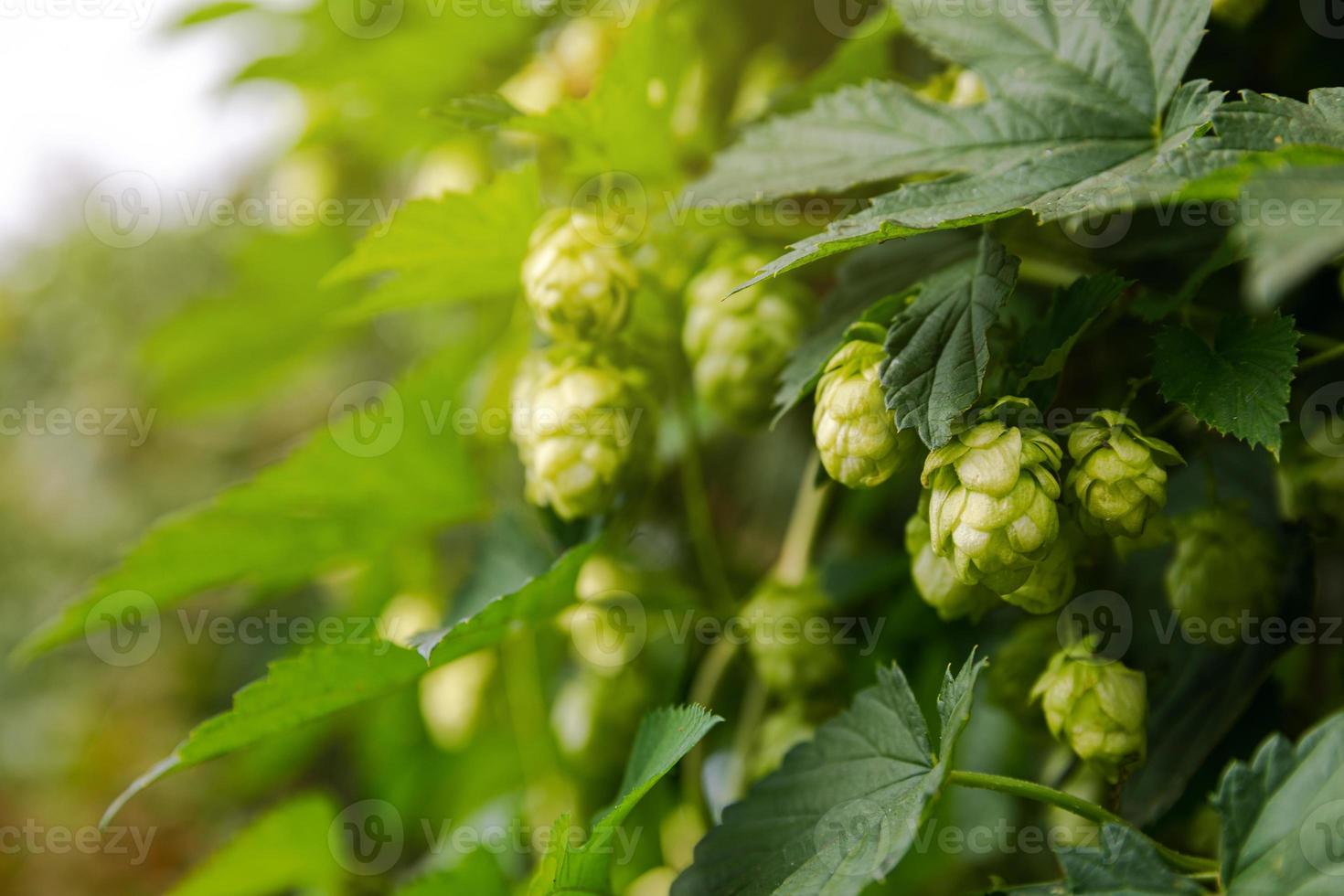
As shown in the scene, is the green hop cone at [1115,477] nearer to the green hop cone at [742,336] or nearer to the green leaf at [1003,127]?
the green leaf at [1003,127]

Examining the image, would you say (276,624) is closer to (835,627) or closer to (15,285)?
(835,627)

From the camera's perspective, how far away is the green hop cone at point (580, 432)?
663mm

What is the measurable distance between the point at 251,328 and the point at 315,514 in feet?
1.82

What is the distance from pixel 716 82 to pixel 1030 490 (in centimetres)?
69

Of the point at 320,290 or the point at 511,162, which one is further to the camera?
the point at 320,290

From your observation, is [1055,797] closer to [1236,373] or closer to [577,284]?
[1236,373]

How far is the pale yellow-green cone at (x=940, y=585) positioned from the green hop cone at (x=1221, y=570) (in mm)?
122

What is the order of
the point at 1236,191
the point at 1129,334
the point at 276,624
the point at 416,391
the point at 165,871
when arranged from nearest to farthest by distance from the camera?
the point at 1236,191 < the point at 1129,334 < the point at 416,391 < the point at 276,624 < the point at 165,871

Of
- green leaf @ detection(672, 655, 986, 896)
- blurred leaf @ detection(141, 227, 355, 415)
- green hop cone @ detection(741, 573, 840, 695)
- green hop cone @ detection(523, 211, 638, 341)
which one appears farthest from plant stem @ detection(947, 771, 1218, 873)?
blurred leaf @ detection(141, 227, 355, 415)

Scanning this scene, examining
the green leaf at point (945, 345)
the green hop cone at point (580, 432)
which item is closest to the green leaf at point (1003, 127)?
the green leaf at point (945, 345)

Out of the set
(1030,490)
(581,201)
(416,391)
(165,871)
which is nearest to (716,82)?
(581,201)

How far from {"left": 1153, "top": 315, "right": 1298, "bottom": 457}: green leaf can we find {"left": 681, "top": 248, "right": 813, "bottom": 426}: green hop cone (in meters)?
0.24

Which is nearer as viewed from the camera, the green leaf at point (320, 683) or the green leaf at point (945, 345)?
the green leaf at point (945, 345)

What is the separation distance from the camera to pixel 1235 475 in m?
0.68
